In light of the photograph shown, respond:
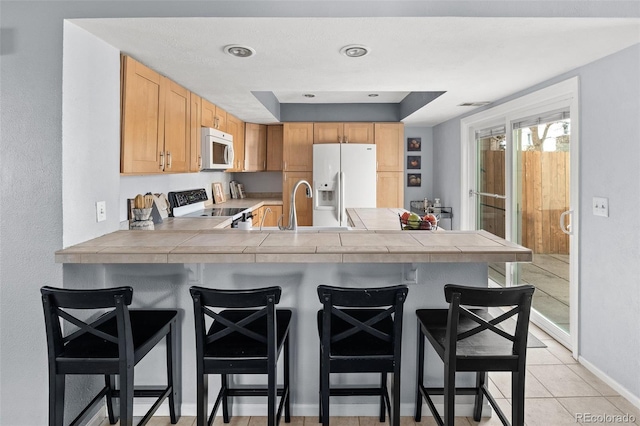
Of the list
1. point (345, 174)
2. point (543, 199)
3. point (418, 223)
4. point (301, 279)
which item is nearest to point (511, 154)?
point (543, 199)

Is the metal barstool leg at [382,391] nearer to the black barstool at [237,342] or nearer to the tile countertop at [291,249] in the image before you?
the black barstool at [237,342]

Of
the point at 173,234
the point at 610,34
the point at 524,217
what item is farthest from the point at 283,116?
the point at 610,34

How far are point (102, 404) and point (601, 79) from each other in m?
3.48

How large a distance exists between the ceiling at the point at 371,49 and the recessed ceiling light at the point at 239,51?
1.7 inches

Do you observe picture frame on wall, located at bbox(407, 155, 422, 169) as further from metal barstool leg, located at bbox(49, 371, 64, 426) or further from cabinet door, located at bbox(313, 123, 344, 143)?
metal barstool leg, located at bbox(49, 371, 64, 426)

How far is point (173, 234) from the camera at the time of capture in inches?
85.9

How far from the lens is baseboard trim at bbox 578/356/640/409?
7.50ft

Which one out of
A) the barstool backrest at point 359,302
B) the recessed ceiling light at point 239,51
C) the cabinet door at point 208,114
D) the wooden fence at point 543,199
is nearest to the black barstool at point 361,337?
the barstool backrest at point 359,302

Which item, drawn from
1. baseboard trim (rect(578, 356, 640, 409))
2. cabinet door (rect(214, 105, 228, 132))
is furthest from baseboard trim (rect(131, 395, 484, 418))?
cabinet door (rect(214, 105, 228, 132))

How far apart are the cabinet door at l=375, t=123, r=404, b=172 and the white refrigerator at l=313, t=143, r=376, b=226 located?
0.93 feet

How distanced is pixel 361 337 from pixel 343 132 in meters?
4.02

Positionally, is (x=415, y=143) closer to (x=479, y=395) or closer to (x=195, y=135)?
(x=195, y=135)

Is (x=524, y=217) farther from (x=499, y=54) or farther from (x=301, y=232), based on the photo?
(x=301, y=232)

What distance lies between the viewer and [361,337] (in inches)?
71.6
